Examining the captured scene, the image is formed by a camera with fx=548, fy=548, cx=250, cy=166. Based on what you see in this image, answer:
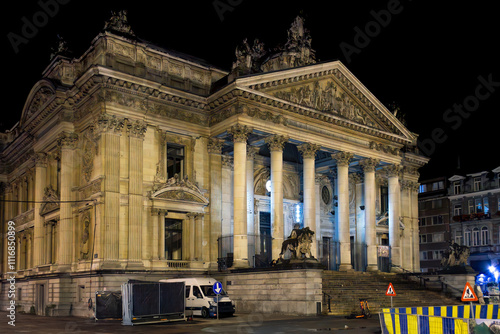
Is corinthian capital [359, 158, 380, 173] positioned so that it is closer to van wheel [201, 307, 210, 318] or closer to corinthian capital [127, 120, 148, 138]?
corinthian capital [127, 120, 148, 138]

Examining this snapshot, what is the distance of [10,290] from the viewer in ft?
138

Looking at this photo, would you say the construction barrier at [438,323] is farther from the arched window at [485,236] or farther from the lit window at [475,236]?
the lit window at [475,236]

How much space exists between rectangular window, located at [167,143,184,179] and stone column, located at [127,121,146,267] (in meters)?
2.62

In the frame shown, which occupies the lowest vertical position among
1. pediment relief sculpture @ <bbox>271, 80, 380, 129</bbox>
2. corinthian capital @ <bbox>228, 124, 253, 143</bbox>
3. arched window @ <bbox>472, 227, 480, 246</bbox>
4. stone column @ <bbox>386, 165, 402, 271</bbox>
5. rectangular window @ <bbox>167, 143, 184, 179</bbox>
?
arched window @ <bbox>472, 227, 480, 246</bbox>

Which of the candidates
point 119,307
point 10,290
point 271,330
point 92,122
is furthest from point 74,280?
point 271,330

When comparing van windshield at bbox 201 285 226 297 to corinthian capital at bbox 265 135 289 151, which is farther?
corinthian capital at bbox 265 135 289 151

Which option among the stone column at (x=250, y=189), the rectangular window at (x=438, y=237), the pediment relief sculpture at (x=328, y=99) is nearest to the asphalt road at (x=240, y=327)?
the stone column at (x=250, y=189)

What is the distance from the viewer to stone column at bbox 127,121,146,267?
31.5 meters

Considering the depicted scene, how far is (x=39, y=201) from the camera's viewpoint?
38.1 meters

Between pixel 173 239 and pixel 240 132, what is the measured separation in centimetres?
796

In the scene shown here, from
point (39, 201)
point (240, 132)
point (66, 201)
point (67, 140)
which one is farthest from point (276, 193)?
point (39, 201)

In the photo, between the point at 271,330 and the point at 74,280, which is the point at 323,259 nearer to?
the point at 74,280

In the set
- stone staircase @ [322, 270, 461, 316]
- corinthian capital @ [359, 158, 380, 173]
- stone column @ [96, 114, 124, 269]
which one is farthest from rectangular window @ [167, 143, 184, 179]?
corinthian capital @ [359, 158, 380, 173]

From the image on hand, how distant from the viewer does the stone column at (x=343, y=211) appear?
3788cm
